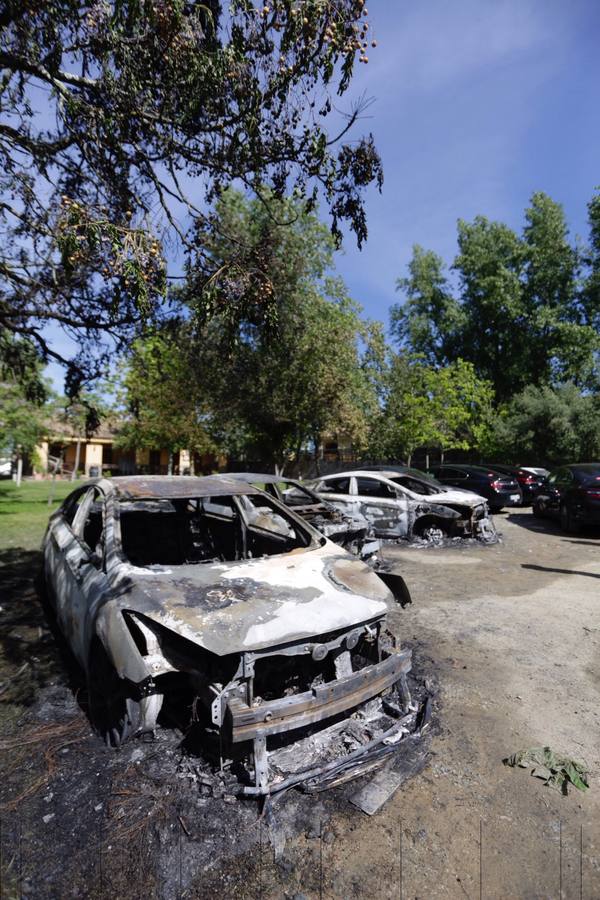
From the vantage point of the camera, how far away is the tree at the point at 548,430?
22.4 metres

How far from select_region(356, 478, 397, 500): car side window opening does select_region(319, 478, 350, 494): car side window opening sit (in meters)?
0.23

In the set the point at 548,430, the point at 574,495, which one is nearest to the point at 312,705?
the point at 574,495

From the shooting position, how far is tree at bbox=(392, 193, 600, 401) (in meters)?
29.8

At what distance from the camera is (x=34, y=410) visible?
14078 millimetres

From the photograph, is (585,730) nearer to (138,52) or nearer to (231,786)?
(231,786)

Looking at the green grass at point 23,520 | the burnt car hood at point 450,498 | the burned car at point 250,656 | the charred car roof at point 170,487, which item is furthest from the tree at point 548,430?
the burned car at point 250,656

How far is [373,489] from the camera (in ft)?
32.7

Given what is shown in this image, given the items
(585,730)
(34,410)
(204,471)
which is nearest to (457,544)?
(585,730)

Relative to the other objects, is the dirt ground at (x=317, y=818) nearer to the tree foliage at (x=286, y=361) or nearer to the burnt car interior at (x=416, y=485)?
the burnt car interior at (x=416, y=485)

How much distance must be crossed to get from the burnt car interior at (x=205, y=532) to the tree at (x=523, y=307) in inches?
1135

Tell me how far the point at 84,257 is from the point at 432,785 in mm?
4836

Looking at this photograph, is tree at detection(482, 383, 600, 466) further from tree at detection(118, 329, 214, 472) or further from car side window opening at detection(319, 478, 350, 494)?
car side window opening at detection(319, 478, 350, 494)

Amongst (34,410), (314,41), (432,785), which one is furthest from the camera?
(34,410)

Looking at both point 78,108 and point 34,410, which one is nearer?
point 78,108
